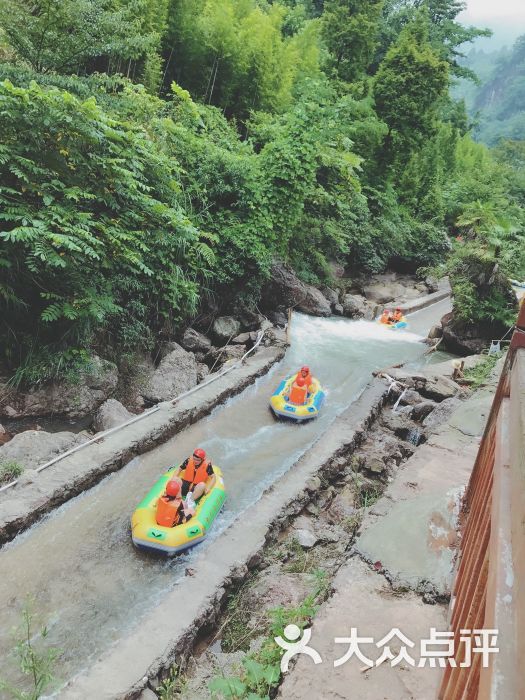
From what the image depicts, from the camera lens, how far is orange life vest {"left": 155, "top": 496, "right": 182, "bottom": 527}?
638cm

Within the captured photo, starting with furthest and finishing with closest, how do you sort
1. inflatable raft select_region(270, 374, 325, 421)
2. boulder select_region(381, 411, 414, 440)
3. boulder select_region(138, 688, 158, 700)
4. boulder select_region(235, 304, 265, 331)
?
1. boulder select_region(235, 304, 265, 331)
2. boulder select_region(381, 411, 414, 440)
3. inflatable raft select_region(270, 374, 325, 421)
4. boulder select_region(138, 688, 158, 700)

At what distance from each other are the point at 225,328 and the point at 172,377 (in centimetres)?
314

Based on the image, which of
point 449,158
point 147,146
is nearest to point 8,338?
point 147,146

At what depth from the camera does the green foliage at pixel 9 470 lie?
21.6 ft

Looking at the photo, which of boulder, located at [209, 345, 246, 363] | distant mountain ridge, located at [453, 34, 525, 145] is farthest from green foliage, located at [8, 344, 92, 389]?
distant mountain ridge, located at [453, 34, 525, 145]

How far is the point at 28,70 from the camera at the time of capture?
8.91m

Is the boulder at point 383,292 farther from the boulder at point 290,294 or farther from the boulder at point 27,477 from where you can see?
the boulder at point 27,477

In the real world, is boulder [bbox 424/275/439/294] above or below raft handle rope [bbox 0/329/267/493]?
above

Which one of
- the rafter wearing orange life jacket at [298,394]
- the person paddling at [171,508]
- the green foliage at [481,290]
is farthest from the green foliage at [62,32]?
the green foliage at [481,290]

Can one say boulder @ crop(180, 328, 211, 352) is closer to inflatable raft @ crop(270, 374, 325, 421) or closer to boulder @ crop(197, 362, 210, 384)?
boulder @ crop(197, 362, 210, 384)

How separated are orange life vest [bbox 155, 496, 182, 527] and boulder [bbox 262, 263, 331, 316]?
9.88 metres

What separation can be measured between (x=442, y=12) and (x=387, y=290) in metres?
22.8

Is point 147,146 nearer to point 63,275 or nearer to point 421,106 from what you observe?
point 63,275

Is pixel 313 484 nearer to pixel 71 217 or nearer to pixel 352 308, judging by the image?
pixel 71 217
